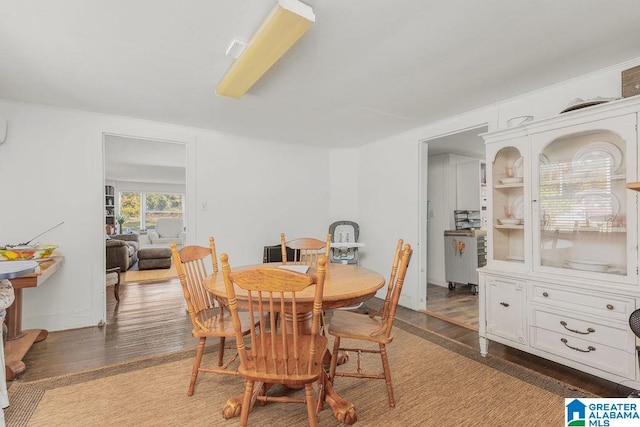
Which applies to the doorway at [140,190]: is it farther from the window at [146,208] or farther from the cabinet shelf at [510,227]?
the cabinet shelf at [510,227]

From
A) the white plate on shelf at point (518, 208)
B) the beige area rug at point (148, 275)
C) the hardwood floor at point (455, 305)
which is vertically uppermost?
the white plate on shelf at point (518, 208)

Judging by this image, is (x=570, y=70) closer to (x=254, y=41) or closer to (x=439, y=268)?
(x=254, y=41)

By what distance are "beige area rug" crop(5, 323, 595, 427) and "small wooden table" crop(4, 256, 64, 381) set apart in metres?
0.21

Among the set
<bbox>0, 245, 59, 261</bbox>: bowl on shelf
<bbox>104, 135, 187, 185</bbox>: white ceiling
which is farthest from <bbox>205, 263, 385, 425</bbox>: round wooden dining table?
<bbox>104, 135, 187, 185</bbox>: white ceiling

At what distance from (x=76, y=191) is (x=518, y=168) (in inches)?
166

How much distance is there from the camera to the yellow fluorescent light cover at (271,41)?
1510mm

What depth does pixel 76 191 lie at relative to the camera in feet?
10.5

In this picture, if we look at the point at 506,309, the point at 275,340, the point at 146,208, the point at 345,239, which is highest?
the point at 146,208

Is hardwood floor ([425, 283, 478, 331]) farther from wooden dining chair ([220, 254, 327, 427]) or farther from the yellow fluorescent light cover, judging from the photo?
the yellow fluorescent light cover

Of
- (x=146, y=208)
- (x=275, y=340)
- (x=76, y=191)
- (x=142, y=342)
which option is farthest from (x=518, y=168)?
(x=146, y=208)

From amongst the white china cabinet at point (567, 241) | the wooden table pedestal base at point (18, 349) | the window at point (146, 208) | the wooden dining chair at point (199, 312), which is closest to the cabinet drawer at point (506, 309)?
the white china cabinet at point (567, 241)

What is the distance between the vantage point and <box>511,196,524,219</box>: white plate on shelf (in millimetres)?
2539

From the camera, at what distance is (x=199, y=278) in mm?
2387

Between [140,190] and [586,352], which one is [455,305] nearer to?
[586,352]
